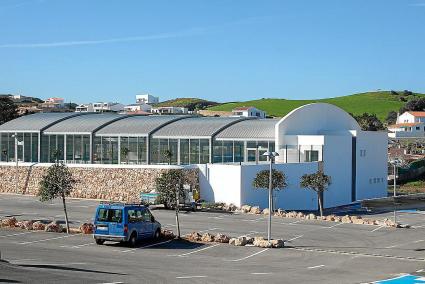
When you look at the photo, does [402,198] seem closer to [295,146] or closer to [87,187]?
[295,146]

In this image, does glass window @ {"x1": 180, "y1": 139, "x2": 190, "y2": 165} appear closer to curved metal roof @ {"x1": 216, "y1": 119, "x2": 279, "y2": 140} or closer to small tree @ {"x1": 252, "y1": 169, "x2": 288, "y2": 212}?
curved metal roof @ {"x1": 216, "y1": 119, "x2": 279, "y2": 140}

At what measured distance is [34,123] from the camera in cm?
6291

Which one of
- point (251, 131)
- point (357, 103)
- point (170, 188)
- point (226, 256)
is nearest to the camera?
point (226, 256)

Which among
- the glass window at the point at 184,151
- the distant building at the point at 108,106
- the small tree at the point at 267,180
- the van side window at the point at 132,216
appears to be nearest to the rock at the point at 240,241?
the van side window at the point at 132,216

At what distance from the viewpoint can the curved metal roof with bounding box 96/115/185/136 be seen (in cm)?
5820

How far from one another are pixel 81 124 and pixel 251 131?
1592 cm

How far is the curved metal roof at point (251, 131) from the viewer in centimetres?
5444

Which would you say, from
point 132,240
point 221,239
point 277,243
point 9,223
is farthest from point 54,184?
point 277,243

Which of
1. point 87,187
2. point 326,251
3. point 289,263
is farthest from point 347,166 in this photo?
point 289,263

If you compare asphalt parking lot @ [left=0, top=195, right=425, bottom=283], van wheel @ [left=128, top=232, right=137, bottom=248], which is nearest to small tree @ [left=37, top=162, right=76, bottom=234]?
asphalt parking lot @ [left=0, top=195, right=425, bottom=283]

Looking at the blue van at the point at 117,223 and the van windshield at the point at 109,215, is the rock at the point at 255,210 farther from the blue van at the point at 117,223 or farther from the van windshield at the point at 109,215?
the van windshield at the point at 109,215

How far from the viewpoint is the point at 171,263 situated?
2512 cm

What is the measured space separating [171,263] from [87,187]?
86.6ft

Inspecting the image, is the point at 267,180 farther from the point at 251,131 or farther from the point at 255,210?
the point at 251,131
